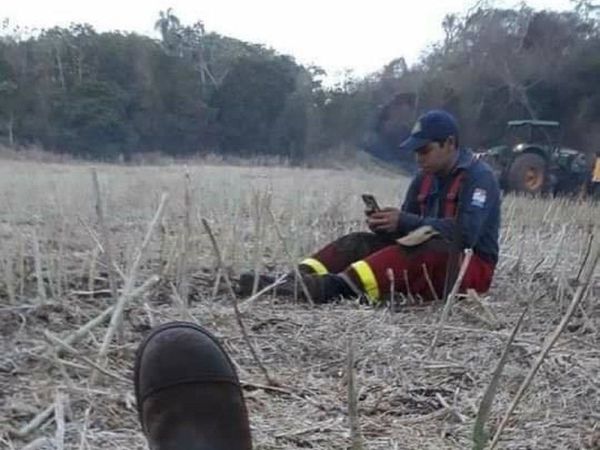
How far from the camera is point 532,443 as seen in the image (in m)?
1.72

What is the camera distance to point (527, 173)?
12141mm

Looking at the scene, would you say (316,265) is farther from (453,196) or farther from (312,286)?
(453,196)

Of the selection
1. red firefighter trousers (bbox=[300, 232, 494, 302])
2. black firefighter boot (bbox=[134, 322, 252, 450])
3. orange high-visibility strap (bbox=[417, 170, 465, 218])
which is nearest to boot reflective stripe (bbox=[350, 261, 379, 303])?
red firefighter trousers (bbox=[300, 232, 494, 302])

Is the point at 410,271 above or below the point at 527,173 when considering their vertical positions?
above

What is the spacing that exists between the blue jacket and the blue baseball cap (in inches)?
4.1

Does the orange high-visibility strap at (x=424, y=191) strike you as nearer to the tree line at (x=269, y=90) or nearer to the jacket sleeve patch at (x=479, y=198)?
the jacket sleeve patch at (x=479, y=198)

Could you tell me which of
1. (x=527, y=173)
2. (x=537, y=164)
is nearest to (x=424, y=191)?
(x=527, y=173)

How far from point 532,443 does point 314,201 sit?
5037mm

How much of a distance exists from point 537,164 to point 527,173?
214mm

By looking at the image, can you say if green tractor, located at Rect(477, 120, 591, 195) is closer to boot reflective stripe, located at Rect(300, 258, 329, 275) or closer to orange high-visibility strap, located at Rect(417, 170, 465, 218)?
orange high-visibility strap, located at Rect(417, 170, 465, 218)

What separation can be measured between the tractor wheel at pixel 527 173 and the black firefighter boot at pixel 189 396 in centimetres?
1087

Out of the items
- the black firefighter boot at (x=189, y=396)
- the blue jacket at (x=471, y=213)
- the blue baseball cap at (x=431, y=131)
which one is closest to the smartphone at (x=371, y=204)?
the blue jacket at (x=471, y=213)

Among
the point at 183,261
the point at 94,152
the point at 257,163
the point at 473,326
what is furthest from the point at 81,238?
the point at 94,152

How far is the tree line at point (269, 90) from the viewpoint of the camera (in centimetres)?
2002
